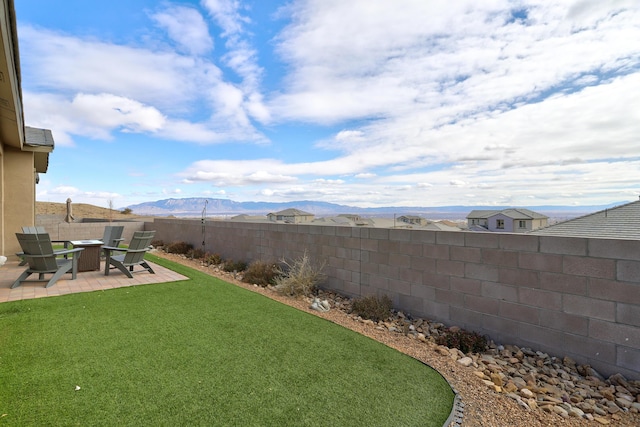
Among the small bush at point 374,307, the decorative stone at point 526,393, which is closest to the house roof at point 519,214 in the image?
the small bush at point 374,307

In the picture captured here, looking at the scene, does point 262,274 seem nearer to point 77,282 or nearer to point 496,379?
point 77,282

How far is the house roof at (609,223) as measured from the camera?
699 cm

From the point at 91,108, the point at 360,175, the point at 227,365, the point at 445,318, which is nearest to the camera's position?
the point at 227,365

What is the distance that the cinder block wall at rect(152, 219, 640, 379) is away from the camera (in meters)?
3.38

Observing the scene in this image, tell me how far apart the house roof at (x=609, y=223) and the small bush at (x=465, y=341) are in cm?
366

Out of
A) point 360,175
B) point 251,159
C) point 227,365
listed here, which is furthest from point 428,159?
point 227,365

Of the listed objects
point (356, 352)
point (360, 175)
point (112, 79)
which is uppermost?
point (112, 79)

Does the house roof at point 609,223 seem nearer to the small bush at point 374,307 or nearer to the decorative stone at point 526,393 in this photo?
the small bush at point 374,307

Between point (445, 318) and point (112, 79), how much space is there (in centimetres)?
1383

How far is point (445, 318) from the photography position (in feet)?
16.5

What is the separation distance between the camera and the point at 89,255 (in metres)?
7.77

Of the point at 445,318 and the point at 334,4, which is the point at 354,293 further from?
the point at 334,4

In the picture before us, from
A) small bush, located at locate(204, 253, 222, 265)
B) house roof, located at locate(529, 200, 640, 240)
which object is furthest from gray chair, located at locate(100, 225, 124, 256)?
house roof, located at locate(529, 200, 640, 240)

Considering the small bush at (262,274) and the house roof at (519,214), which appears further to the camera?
the house roof at (519,214)
